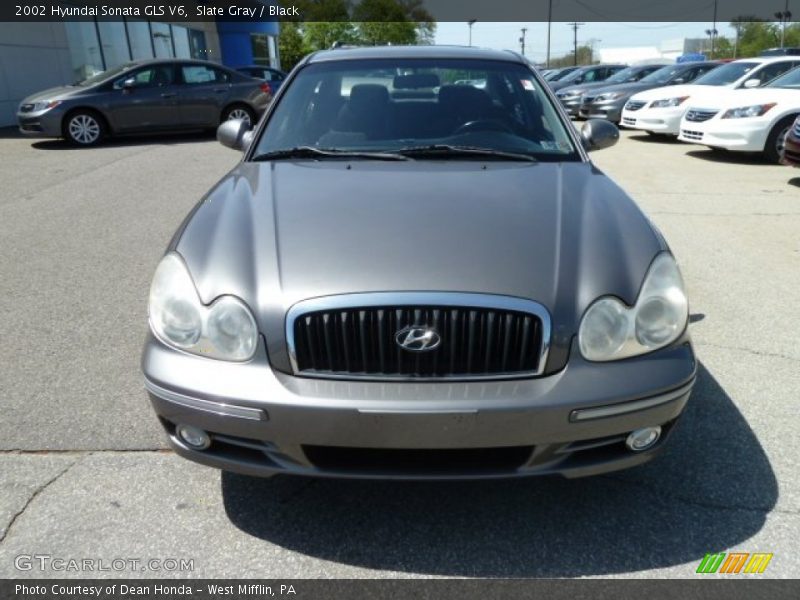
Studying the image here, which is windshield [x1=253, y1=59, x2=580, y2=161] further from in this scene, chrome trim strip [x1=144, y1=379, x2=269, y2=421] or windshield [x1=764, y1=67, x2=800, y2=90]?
windshield [x1=764, y1=67, x2=800, y2=90]

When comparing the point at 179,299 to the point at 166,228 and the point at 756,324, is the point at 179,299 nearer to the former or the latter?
the point at 756,324

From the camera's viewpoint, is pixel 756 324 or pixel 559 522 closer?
pixel 559 522

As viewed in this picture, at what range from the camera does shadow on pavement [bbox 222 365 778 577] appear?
7.38 ft

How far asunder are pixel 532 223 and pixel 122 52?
22897 mm

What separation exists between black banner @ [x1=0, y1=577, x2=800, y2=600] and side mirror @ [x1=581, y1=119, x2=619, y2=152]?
97.3 inches

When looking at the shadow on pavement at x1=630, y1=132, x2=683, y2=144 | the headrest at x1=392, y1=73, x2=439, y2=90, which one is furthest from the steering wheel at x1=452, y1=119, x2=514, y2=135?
the shadow on pavement at x1=630, y1=132, x2=683, y2=144

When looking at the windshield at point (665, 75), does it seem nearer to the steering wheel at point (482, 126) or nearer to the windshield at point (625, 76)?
the windshield at point (625, 76)

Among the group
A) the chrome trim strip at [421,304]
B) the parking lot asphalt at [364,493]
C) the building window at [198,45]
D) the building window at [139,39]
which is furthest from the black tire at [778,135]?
the building window at [198,45]

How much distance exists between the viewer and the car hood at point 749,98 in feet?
32.7

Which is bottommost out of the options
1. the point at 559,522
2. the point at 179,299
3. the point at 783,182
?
the point at 783,182

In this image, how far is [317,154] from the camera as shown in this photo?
3264 millimetres

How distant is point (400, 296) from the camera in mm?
2074

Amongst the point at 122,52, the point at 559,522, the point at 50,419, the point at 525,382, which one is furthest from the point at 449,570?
the point at 122,52

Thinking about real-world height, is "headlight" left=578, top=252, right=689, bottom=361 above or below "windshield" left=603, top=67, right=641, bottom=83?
above
